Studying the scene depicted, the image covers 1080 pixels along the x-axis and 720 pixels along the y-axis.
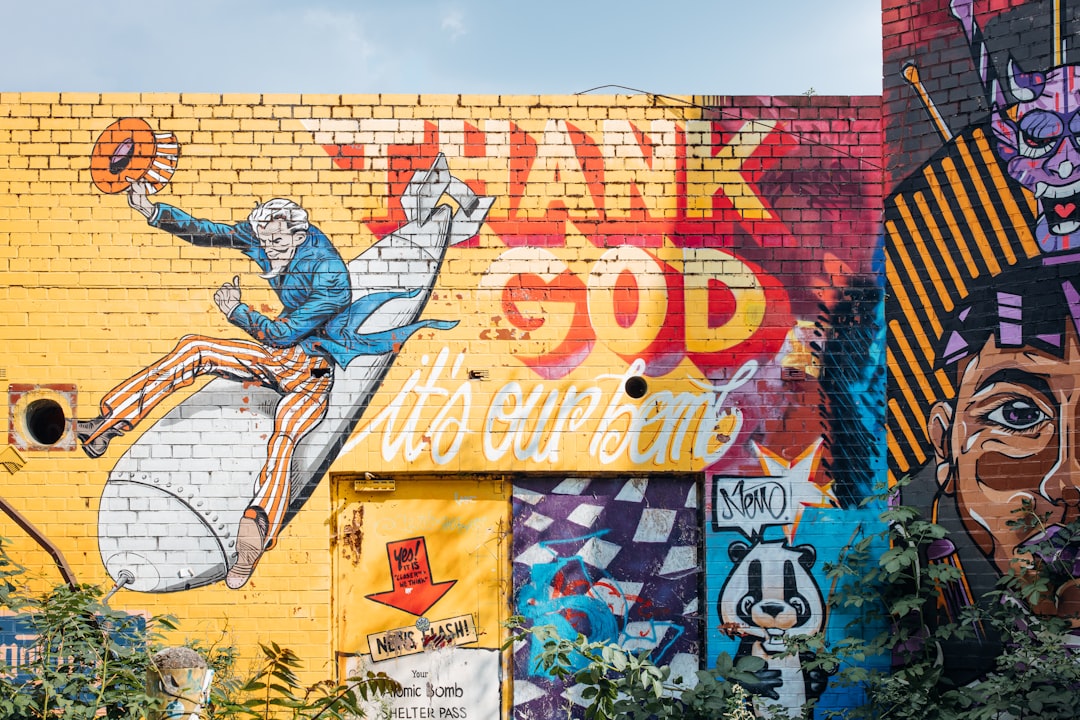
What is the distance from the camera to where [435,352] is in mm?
7535

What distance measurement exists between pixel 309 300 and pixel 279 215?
2.23ft

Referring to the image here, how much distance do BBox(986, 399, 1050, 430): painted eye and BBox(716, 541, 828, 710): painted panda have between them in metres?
1.61

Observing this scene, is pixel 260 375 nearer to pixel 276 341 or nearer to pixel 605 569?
pixel 276 341

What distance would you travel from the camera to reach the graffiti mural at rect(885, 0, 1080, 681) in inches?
277

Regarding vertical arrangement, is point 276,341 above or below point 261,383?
above

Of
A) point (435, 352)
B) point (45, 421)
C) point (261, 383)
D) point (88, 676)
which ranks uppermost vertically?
point (435, 352)

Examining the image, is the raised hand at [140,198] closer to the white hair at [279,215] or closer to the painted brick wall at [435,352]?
the painted brick wall at [435,352]

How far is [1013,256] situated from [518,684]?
4.69m

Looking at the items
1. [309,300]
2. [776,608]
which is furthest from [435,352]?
[776,608]

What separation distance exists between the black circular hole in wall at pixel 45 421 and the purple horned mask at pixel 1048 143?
7.13 meters

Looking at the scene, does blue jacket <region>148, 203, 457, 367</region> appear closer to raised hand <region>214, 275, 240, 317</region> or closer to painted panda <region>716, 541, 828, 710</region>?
raised hand <region>214, 275, 240, 317</region>

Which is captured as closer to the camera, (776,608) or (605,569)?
(776,608)

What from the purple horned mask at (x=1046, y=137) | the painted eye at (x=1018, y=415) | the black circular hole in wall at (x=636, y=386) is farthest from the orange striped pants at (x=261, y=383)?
the purple horned mask at (x=1046, y=137)

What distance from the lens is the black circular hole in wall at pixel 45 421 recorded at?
7.46 m
